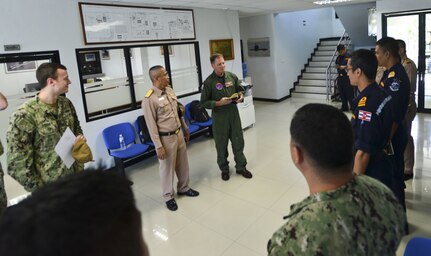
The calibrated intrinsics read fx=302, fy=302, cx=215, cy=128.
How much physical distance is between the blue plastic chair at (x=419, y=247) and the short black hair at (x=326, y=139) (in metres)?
0.61

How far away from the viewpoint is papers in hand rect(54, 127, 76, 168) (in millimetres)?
2203

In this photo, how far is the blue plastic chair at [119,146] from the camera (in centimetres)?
434

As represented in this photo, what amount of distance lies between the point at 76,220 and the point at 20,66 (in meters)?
4.59

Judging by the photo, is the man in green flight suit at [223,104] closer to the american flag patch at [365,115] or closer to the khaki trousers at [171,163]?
the khaki trousers at [171,163]

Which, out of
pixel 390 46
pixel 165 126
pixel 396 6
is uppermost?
pixel 396 6

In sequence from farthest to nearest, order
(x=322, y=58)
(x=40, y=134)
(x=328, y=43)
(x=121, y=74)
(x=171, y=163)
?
(x=328, y=43)
(x=322, y=58)
(x=121, y=74)
(x=171, y=163)
(x=40, y=134)

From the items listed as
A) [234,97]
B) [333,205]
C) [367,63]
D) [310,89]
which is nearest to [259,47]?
[310,89]

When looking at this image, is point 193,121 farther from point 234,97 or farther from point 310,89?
point 310,89

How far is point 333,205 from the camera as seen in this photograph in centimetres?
98

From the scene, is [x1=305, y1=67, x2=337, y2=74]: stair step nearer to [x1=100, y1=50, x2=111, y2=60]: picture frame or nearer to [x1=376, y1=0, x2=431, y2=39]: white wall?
[x1=376, y1=0, x2=431, y2=39]: white wall

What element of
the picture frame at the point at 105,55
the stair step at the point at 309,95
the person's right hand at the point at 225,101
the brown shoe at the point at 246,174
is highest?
the picture frame at the point at 105,55

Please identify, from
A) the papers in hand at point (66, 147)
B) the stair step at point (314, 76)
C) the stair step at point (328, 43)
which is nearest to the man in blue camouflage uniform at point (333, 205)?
the papers in hand at point (66, 147)

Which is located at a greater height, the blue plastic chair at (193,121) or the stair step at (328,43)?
the stair step at (328,43)

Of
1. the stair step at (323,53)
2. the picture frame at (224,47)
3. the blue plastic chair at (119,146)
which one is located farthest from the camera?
the stair step at (323,53)
